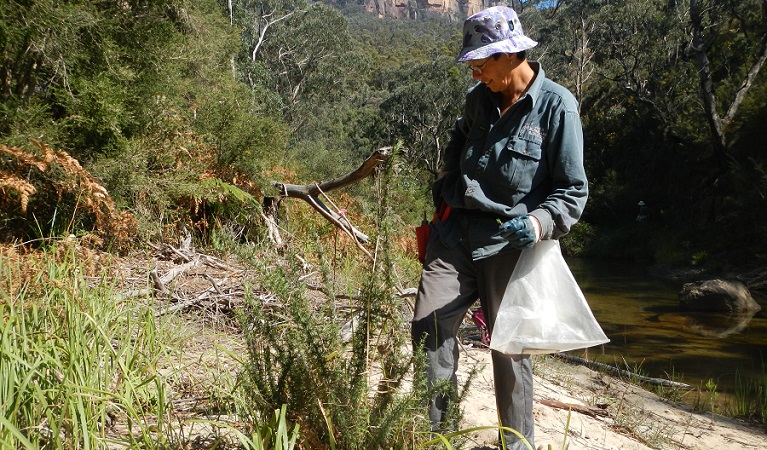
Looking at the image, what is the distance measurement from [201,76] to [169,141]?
2.77 metres

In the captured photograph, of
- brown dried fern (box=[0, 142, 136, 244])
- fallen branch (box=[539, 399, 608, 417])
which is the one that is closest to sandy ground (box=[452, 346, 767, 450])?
fallen branch (box=[539, 399, 608, 417])

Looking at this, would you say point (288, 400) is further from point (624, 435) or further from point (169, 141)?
point (169, 141)

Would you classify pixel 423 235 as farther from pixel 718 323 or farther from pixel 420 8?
pixel 420 8

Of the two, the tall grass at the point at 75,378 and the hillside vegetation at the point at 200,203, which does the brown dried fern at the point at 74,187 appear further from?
the tall grass at the point at 75,378

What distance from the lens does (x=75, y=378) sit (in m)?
2.61

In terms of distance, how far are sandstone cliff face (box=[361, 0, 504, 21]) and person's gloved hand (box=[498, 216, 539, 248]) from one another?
179752 millimetres

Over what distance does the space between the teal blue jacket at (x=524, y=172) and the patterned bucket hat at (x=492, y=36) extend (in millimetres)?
192

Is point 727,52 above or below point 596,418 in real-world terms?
above

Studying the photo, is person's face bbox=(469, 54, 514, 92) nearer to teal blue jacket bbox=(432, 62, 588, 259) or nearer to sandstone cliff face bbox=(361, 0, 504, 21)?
teal blue jacket bbox=(432, 62, 588, 259)

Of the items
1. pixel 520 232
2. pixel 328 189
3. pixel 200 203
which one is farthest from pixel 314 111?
pixel 520 232

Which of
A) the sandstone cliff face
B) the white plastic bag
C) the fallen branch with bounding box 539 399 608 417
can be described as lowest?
the fallen branch with bounding box 539 399 608 417

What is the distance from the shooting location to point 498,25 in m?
2.76

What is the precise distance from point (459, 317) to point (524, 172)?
66 cm

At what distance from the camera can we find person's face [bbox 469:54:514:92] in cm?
281
